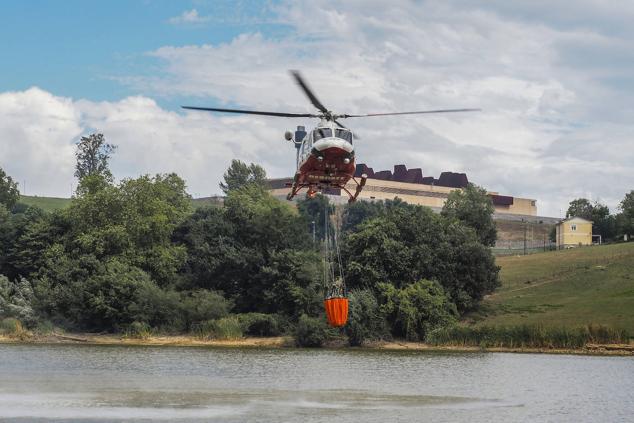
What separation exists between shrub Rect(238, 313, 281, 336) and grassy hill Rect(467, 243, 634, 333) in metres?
20.2

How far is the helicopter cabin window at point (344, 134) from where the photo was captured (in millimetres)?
58031

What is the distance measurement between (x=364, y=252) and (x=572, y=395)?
1821 inches

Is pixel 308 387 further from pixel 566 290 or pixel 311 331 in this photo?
pixel 566 290

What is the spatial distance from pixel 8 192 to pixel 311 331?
114 meters

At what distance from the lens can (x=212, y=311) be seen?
341 feet

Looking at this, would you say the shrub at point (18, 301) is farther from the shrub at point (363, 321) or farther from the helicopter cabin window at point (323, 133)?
the helicopter cabin window at point (323, 133)

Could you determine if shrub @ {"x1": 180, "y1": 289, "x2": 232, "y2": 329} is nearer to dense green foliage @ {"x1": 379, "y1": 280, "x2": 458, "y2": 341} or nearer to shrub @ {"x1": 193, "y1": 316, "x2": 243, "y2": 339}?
shrub @ {"x1": 193, "y1": 316, "x2": 243, "y2": 339}

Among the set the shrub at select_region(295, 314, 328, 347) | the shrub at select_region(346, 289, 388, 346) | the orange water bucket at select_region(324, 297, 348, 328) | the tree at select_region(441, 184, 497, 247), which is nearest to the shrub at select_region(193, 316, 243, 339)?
the shrub at select_region(295, 314, 328, 347)

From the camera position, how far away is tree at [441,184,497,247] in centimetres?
16200

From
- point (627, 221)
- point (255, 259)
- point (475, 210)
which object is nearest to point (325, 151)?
point (255, 259)

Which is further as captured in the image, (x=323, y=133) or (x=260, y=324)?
(x=260, y=324)

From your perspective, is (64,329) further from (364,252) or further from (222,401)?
(222,401)

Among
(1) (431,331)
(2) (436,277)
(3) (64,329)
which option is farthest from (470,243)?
(3) (64,329)

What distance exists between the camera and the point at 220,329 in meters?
102
